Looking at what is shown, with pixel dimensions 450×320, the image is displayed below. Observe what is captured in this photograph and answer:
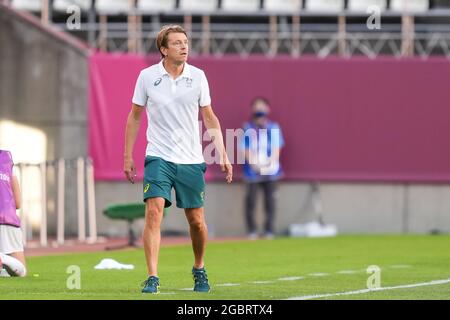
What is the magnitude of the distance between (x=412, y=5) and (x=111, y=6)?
5.67m

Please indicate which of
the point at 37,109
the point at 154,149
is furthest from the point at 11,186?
the point at 37,109

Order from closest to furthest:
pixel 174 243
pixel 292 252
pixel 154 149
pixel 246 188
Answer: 1. pixel 154 149
2. pixel 292 252
3. pixel 174 243
4. pixel 246 188

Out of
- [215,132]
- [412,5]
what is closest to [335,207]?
[412,5]

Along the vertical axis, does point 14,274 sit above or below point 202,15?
below

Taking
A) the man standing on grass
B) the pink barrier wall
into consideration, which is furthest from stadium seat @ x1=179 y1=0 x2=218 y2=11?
the man standing on grass

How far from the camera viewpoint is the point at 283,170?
75.7 ft

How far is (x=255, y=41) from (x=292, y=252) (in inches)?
375

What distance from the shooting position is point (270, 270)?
14523mm

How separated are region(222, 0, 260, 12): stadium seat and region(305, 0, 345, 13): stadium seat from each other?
3.28 ft

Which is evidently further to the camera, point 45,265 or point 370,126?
point 370,126

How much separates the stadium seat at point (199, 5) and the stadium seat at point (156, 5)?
23 cm

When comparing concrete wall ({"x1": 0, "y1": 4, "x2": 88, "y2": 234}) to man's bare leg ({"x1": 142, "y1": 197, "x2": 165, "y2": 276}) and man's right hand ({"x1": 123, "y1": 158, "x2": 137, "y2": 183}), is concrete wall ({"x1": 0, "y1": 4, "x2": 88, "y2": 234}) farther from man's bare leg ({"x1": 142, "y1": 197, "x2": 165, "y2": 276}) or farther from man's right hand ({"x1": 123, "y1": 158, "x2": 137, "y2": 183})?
man's bare leg ({"x1": 142, "y1": 197, "x2": 165, "y2": 276})
